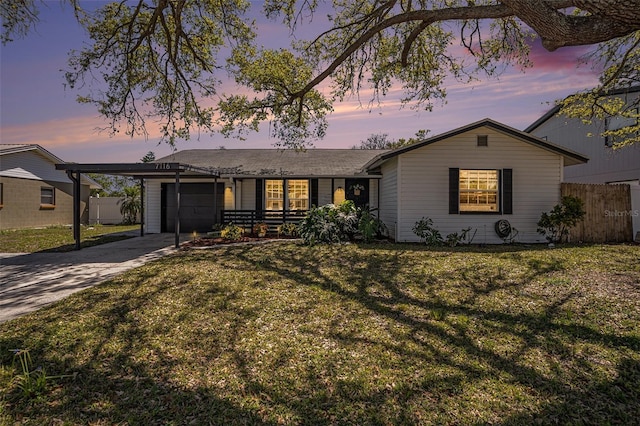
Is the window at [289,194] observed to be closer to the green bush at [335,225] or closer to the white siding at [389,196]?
the white siding at [389,196]

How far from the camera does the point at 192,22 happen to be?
10430mm

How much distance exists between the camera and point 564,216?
10227mm

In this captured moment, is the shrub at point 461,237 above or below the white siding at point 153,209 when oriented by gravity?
below

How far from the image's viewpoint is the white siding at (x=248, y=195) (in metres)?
14.5

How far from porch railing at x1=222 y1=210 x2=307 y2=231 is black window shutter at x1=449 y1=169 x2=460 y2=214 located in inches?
214

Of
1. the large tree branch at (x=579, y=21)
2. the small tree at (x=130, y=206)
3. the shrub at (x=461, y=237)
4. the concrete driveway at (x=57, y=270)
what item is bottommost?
the concrete driveway at (x=57, y=270)

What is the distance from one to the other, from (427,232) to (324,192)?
5.18 m

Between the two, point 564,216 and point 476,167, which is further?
point 476,167

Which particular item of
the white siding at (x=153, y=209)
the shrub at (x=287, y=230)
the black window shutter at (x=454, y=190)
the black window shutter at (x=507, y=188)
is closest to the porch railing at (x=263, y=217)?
the shrub at (x=287, y=230)

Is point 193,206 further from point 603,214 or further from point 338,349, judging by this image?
point 603,214

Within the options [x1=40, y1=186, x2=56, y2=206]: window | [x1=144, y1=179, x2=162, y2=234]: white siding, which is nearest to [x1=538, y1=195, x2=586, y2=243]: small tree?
[x1=144, y1=179, x2=162, y2=234]: white siding

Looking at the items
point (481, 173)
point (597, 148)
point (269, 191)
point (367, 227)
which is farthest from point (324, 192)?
point (597, 148)

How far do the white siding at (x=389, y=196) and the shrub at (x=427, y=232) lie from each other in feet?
2.63

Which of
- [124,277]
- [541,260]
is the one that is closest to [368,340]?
[124,277]
